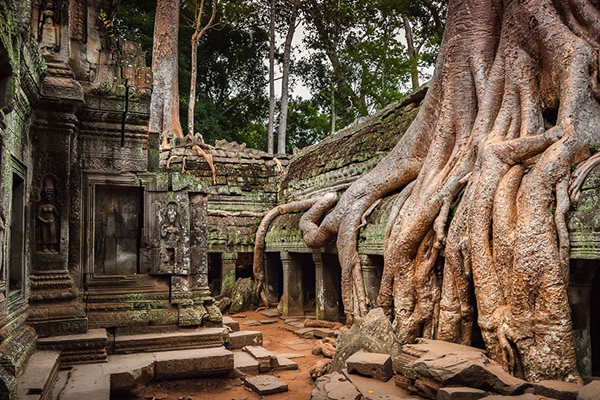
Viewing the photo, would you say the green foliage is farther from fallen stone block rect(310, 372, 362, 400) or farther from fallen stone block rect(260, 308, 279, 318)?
fallen stone block rect(310, 372, 362, 400)

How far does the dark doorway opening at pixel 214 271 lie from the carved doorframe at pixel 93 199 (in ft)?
22.0

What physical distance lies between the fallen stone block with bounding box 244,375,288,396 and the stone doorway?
2182 mm

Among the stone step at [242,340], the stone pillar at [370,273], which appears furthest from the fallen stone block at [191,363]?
the stone pillar at [370,273]

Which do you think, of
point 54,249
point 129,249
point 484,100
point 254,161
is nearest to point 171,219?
point 129,249

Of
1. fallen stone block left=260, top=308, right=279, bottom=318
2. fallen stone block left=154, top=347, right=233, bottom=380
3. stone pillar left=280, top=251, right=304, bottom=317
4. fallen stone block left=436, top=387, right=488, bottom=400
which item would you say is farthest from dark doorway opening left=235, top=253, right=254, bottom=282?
fallen stone block left=436, top=387, right=488, bottom=400

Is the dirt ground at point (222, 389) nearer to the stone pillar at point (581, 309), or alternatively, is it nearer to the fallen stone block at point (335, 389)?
the fallen stone block at point (335, 389)

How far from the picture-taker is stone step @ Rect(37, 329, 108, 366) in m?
5.48

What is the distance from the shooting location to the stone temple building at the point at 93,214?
4898mm

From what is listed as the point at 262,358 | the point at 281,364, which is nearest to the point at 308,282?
the point at 281,364

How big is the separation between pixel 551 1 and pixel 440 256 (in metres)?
3.64

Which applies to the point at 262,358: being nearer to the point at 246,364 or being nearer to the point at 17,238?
the point at 246,364

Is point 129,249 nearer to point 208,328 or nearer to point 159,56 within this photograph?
point 208,328

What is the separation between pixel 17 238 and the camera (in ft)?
17.5

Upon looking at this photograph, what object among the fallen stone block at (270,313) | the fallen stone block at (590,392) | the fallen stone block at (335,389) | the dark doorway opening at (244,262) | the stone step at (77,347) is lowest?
the fallen stone block at (270,313)
